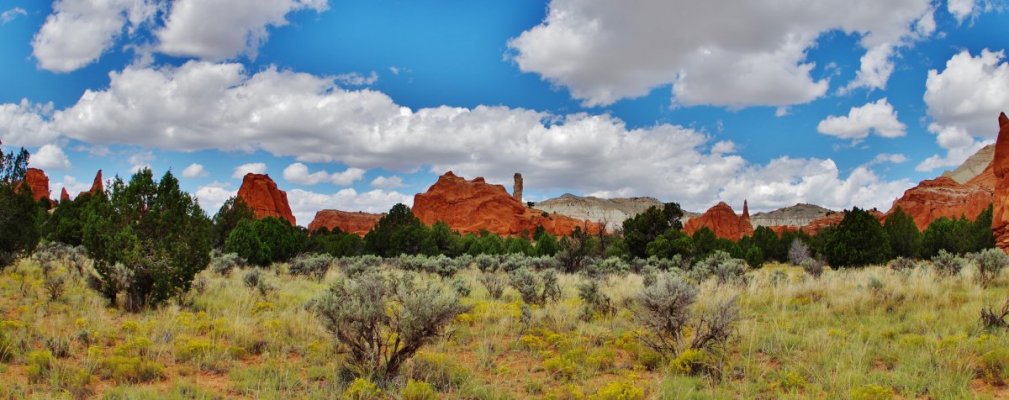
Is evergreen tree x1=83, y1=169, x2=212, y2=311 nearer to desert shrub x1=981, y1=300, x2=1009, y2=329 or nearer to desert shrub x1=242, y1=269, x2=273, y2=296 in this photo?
desert shrub x1=242, y1=269, x2=273, y2=296

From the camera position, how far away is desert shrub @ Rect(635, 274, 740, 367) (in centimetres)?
739

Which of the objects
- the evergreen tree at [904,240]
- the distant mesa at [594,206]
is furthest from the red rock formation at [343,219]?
the evergreen tree at [904,240]

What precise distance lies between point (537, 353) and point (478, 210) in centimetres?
11220

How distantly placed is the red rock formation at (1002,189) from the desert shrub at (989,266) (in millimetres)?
12922

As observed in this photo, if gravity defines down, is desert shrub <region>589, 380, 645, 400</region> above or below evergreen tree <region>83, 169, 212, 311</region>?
below

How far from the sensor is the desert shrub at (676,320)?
7391 mm

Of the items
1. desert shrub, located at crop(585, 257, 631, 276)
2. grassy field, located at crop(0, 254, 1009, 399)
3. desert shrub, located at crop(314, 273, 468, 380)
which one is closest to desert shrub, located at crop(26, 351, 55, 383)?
grassy field, located at crop(0, 254, 1009, 399)

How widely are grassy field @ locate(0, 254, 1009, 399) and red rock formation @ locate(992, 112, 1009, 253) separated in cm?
1632

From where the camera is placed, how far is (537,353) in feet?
26.1

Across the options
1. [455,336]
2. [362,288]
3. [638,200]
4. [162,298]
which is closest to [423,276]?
Answer: [162,298]

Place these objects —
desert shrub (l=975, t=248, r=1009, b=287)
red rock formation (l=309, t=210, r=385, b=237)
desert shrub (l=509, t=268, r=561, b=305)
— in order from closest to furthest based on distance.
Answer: desert shrub (l=975, t=248, r=1009, b=287) → desert shrub (l=509, t=268, r=561, b=305) → red rock formation (l=309, t=210, r=385, b=237)

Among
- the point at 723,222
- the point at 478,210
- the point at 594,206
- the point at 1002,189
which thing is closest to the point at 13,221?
the point at 1002,189

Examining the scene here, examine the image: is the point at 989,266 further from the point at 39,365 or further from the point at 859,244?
the point at 39,365

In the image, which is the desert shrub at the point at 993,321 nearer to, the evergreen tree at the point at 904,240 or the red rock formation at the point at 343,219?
the evergreen tree at the point at 904,240
